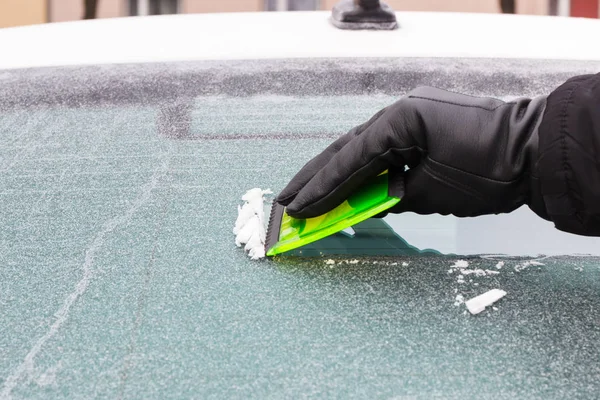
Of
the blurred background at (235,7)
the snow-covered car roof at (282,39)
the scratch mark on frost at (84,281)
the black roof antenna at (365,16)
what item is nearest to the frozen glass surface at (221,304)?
the scratch mark on frost at (84,281)

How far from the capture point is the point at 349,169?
1080mm

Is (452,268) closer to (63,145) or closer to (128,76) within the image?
(63,145)

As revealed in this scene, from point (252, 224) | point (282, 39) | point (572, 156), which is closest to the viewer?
point (572, 156)

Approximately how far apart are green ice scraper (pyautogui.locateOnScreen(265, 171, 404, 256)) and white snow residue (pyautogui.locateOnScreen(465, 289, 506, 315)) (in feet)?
0.63

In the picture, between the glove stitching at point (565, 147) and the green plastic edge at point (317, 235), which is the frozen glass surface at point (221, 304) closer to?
the green plastic edge at point (317, 235)

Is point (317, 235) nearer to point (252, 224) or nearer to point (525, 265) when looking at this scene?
point (252, 224)

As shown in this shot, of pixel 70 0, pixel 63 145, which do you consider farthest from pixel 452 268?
pixel 70 0

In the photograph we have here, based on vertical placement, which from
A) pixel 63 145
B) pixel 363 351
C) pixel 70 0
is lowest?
pixel 363 351

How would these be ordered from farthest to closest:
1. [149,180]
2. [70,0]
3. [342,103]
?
[70,0] → [342,103] → [149,180]

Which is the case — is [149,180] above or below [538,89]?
below

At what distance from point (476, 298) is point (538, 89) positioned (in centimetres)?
83

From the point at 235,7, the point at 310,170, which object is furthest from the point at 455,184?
the point at 235,7

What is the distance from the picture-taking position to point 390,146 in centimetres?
106

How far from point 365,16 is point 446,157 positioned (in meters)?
→ 0.97
